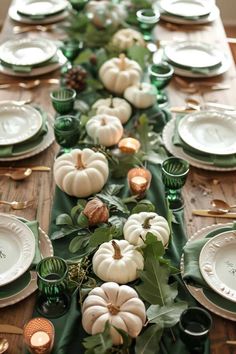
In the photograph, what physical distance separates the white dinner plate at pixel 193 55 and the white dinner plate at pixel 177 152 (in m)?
0.39

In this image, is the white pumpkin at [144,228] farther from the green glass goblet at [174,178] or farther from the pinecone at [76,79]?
the pinecone at [76,79]

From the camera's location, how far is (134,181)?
1.57 m

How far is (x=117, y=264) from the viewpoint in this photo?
1.28 m

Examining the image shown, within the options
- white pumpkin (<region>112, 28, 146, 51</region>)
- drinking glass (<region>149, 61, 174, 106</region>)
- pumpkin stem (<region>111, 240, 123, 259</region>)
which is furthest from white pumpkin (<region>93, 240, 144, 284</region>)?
white pumpkin (<region>112, 28, 146, 51</region>)

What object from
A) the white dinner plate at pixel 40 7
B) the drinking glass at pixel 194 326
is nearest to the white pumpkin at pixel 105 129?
the drinking glass at pixel 194 326

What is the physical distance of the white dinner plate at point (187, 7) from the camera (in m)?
2.51

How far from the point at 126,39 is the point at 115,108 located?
0.50m

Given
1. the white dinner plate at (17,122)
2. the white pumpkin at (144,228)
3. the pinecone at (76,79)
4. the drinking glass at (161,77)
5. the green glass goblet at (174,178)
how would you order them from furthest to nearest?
the pinecone at (76,79)
the drinking glass at (161,77)
the white dinner plate at (17,122)
the green glass goblet at (174,178)
the white pumpkin at (144,228)

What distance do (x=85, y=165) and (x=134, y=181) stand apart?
14 cm

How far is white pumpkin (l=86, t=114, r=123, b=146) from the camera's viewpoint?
1714mm

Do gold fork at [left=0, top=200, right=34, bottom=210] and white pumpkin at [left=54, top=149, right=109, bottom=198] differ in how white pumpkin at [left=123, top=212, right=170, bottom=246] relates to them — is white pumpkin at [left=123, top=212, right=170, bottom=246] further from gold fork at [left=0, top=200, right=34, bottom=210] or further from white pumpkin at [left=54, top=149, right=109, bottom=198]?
gold fork at [left=0, top=200, right=34, bottom=210]

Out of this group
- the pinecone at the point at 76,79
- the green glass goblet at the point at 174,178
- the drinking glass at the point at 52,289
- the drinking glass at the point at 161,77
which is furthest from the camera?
the pinecone at the point at 76,79

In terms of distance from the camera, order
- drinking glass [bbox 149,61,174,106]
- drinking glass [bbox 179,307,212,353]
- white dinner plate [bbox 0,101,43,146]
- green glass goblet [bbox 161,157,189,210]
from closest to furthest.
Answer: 1. drinking glass [bbox 179,307,212,353]
2. green glass goblet [bbox 161,157,189,210]
3. white dinner plate [bbox 0,101,43,146]
4. drinking glass [bbox 149,61,174,106]

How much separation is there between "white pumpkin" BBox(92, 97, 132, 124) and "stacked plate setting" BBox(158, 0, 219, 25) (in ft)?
2.56
